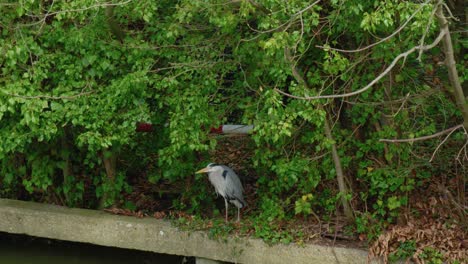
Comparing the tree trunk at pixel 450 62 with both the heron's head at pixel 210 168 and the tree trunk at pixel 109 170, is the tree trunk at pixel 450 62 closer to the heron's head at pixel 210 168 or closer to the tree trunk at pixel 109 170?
the heron's head at pixel 210 168

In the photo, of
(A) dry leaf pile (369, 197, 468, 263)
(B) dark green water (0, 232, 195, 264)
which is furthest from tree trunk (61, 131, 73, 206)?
(A) dry leaf pile (369, 197, 468, 263)

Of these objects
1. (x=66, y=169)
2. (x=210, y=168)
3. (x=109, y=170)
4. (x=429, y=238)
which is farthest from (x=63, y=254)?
(x=429, y=238)

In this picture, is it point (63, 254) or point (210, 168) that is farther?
point (63, 254)

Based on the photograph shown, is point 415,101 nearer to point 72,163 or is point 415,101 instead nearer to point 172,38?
point 172,38

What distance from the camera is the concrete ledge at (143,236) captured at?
23.4 ft

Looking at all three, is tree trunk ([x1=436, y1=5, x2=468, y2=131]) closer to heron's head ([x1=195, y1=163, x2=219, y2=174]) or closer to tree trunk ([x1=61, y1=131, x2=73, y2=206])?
heron's head ([x1=195, y1=163, x2=219, y2=174])

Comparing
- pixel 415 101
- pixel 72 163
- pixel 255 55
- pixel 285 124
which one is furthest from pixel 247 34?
pixel 72 163

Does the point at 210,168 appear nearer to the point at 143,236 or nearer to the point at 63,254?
the point at 143,236

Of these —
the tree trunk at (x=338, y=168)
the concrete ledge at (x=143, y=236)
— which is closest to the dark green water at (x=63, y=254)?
the concrete ledge at (x=143, y=236)

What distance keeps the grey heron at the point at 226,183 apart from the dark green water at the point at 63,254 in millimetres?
1088

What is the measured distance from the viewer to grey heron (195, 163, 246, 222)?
783 cm

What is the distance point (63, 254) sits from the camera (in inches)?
357

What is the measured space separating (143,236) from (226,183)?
103 centimetres

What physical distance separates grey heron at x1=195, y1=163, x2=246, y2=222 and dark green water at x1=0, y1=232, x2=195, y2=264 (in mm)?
1088
